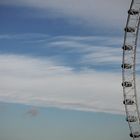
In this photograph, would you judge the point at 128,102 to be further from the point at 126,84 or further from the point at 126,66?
the point at 126,66

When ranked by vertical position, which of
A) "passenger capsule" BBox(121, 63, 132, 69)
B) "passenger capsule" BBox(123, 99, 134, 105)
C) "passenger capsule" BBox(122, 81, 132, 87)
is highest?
"passenger capsule" BBox(121, 63, 132, 69)

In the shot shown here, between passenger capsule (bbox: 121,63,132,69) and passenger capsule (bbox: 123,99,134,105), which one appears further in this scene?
passenger capsule (bbox: 123,99,134,105)

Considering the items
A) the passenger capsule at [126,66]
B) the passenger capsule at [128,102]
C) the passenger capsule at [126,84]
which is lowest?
the passenger capsule at [128,102]

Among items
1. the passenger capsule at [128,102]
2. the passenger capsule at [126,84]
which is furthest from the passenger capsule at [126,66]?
the passenger capsule at [128,102]

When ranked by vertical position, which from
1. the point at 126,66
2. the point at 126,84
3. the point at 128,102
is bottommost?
the point at 128,102

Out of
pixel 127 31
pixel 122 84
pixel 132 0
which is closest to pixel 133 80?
pixel 122 84

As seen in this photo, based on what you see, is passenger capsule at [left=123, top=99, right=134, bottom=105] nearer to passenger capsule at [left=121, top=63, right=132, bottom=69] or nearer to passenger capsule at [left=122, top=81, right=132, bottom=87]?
passenger capsule at [left=122, top=81, right=132, bottom=87]

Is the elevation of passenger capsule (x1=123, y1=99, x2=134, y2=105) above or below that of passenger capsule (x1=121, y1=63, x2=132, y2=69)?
below

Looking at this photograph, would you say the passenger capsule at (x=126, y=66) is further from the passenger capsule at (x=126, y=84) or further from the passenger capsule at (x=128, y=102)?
the passenger capsule at (x=128, y=102)

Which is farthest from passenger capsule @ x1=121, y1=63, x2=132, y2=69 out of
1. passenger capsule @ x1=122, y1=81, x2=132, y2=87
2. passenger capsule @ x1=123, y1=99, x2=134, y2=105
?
passenger capsule @ x1=123, y1=99, x2=134, y2=105

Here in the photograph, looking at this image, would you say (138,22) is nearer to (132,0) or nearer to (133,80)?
(132,0)

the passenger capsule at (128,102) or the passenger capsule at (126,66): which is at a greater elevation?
the passenger capsule at (126,66)

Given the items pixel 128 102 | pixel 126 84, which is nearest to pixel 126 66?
pixel 126 84

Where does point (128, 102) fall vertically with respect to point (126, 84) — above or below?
below
